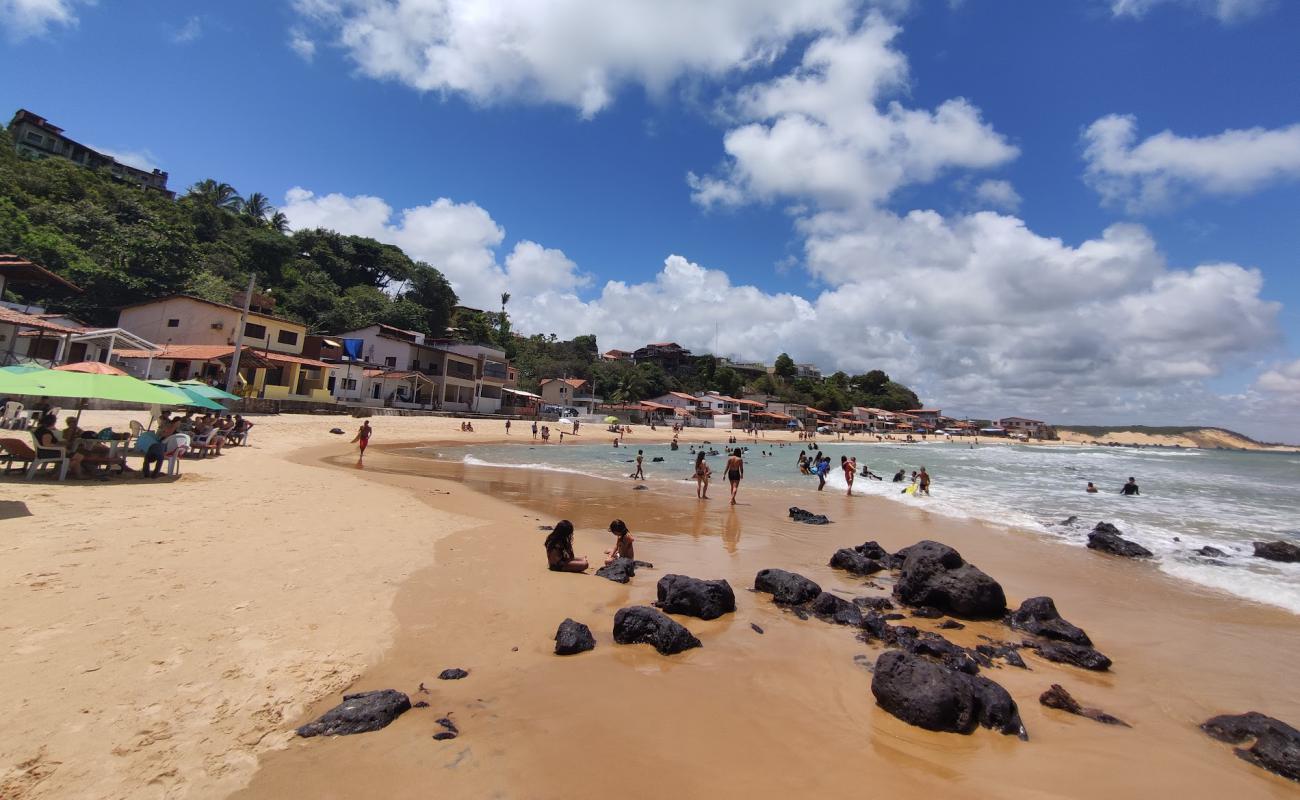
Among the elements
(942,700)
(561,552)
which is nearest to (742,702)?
(942,700)

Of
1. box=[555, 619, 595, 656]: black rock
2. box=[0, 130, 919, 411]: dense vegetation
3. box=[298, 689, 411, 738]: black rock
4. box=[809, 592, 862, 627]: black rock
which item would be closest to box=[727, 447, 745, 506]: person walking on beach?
box=[809, 592, 862, 627]: black rock

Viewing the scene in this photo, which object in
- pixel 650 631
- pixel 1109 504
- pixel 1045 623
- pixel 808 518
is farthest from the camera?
pixel 1109 504

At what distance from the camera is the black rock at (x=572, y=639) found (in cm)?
541

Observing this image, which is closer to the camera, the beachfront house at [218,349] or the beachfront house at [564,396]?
the beachfront house at [218,349]

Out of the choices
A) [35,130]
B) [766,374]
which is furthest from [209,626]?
[766,374]

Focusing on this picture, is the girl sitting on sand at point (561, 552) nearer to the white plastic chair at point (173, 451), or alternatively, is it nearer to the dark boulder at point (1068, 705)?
the dark boulder at point (1068, 705)

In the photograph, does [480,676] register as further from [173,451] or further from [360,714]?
[173,451]

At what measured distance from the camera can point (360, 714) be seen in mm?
3924

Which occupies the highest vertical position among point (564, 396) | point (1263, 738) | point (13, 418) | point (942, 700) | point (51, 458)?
point (1263, 738)

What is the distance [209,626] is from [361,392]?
46267 millimetres

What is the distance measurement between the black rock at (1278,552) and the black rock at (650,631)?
49.7 feet

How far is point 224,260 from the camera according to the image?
5353 cm

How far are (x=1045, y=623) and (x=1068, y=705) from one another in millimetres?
2319

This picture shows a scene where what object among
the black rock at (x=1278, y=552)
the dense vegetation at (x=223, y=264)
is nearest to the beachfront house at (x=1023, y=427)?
the dense vegetation at (x=223, y=264)
